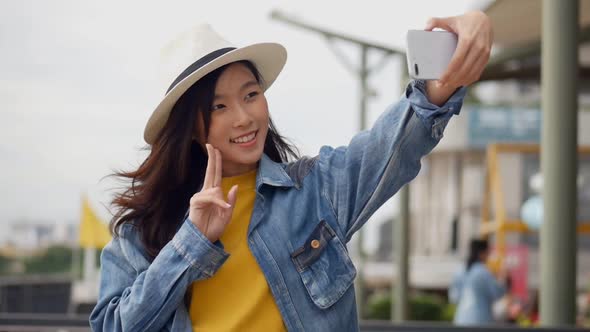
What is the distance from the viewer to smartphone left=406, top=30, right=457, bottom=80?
1.91 m

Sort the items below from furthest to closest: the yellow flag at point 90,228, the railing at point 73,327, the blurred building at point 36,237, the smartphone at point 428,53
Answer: the blurred building at point 36,237
the yellow flag at point 90,228
the railing at point 73,327
the smartphone at point 428,53

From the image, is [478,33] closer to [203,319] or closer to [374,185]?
[374,185]

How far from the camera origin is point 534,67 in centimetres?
1314

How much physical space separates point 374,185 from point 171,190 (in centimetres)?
54

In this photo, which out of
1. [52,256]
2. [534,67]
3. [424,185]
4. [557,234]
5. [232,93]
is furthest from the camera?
[52,256]

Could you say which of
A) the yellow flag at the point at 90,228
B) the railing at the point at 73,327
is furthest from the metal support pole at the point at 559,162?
the yellow flag at the point at 90,228

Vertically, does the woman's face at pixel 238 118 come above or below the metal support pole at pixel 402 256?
above

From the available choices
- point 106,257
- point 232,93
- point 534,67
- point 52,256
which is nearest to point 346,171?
point 232,93

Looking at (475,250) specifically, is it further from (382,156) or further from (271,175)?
(382,156)

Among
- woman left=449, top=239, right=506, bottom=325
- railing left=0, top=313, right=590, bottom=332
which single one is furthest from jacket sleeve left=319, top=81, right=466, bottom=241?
woman left=449, top=239, right=506, bottom=325

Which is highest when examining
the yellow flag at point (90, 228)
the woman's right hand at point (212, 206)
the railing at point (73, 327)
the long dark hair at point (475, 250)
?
the woman's right hand at point (212, 206)

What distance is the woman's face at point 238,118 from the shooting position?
229 cm

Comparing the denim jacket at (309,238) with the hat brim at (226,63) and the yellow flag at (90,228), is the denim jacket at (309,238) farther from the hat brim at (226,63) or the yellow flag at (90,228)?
the yellow flag at (90,228)

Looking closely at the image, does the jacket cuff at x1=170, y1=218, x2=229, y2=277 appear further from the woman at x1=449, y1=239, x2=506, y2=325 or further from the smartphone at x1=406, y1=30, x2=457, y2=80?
the woman at x1=449, y1=239, x2=506, y2=325
